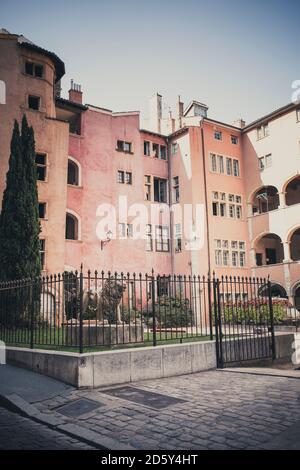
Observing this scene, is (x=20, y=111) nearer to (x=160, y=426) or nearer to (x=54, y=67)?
(x=54, y=67)

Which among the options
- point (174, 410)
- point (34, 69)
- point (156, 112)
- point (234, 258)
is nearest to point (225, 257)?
point (234, 258)

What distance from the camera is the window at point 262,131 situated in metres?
33.0

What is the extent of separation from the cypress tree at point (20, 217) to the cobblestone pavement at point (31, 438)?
1289cm

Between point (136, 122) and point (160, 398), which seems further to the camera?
point (136, 122)

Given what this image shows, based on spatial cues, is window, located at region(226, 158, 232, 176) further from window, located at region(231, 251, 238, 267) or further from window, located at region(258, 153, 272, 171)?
window, located at region(231, 251, 238, 267)

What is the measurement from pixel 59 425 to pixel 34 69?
2471 cm

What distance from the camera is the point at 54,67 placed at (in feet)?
88.3

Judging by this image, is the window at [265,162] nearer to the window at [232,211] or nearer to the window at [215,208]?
the window at [232,211]

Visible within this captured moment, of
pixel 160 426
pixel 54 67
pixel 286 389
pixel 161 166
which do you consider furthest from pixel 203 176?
pixel 160 426

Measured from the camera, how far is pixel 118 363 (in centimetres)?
873

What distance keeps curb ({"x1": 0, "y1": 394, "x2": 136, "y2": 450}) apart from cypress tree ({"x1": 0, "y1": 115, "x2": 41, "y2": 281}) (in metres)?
11.8

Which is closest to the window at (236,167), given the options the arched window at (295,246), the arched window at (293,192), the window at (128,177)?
the arched window at (293,192)

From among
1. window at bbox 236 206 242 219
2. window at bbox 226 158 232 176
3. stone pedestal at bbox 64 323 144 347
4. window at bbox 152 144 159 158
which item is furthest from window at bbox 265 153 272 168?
stone pedestal at bbox 64 323 144 347
